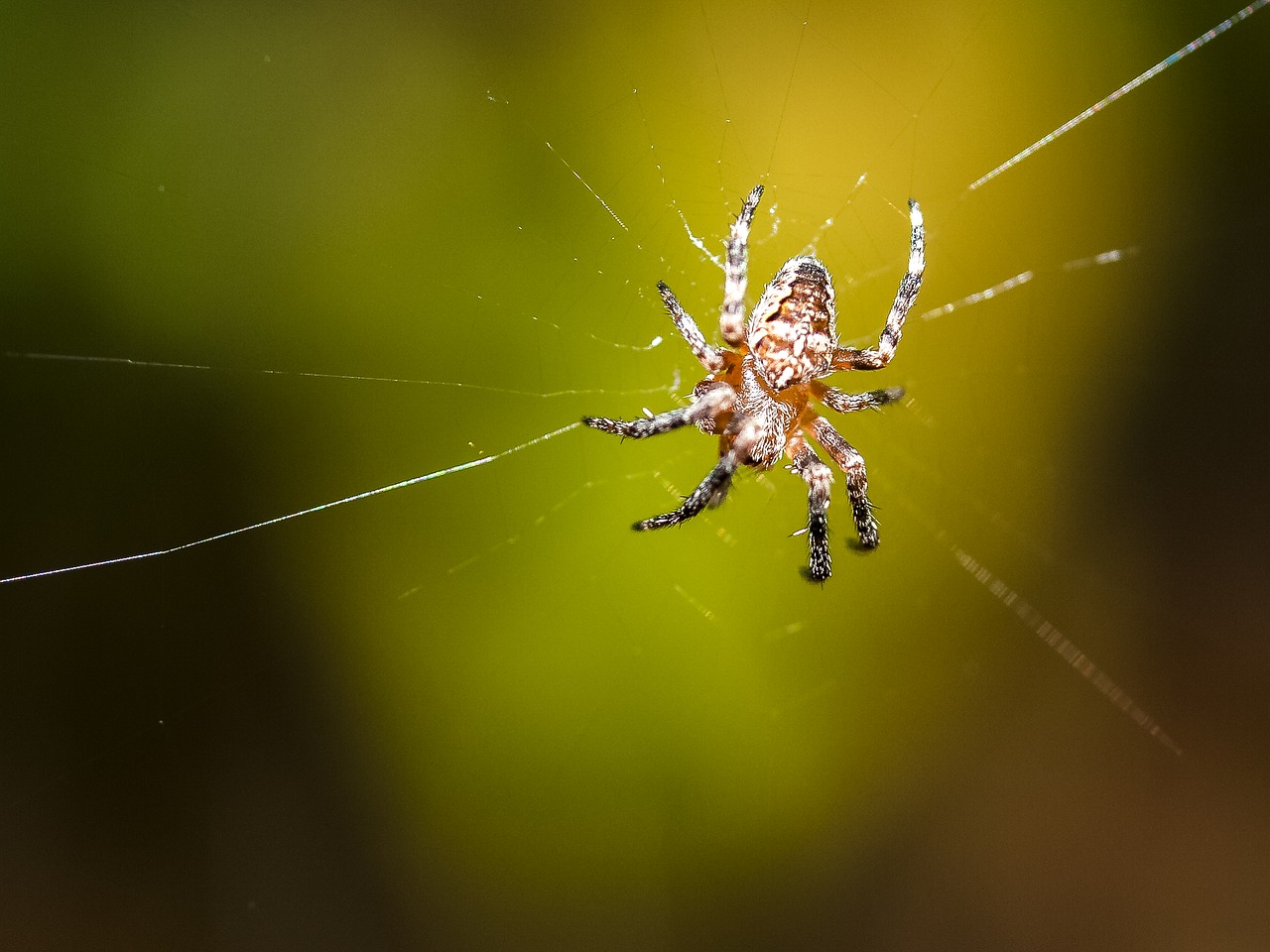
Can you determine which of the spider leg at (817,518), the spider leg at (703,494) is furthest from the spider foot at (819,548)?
the spider leg at (703,494)

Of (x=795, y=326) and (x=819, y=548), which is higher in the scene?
(x=795, y=326)

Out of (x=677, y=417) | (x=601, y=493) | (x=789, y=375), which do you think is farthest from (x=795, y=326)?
(x=601, y=493)

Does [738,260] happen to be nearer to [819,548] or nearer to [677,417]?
[677,417]

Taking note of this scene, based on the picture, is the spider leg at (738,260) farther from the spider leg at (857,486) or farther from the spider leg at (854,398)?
the spider leg at (857,486)

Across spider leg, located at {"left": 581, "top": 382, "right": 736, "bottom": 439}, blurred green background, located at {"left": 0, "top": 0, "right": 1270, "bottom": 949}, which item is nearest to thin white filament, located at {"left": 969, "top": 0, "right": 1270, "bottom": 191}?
blurred green background, located at {"left": 0, "top": 0, "right": 1270, "bottom": 949}

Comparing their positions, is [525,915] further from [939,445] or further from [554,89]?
[554,89]

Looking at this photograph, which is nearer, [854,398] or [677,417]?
[677,417]
